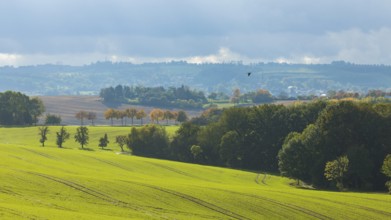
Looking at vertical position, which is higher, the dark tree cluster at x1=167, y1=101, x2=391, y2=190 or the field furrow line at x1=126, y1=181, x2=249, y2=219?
the dark tree cluster at x1=167, y1=101, x2=391, y2=190

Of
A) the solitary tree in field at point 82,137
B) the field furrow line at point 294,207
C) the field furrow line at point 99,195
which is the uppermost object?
the solitary tree in field at point 82,137

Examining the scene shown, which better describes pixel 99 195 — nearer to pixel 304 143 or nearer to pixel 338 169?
pixel 338 169

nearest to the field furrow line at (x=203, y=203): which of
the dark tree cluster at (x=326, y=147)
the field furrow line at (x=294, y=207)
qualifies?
the field furrow line at (x=294, y=207)

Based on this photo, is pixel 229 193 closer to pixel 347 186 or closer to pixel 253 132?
pixel 347 186

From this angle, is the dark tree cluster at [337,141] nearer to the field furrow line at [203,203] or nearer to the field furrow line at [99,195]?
the field furrow line at [203,203]

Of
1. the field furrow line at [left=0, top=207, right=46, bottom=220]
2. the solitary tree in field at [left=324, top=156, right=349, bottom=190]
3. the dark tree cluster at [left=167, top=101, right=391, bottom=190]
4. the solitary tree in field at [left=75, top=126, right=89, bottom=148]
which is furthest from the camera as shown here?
the solitary tree in field at [left=75, top=126, right=89, bottom=148]

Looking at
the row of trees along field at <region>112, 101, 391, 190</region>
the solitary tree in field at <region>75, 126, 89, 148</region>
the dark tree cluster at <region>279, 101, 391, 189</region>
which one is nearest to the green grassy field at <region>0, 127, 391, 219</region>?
the row of trees along field at <region>112, 101, 391, 190</region>

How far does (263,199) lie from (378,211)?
41.4 ft

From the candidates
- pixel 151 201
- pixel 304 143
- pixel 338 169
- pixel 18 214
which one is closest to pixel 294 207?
pixel 151 201

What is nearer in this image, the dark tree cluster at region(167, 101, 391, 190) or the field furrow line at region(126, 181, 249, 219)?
the field furrow line at region(126, 181, 249, 219)

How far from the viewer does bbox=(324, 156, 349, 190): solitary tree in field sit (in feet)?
315

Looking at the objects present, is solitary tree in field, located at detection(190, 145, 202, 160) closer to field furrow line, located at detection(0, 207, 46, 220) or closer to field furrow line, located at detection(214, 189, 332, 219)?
field furrow line, located at detection(214, 189, 332, 219)

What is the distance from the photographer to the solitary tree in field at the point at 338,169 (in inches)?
3777

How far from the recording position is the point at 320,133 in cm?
10500
